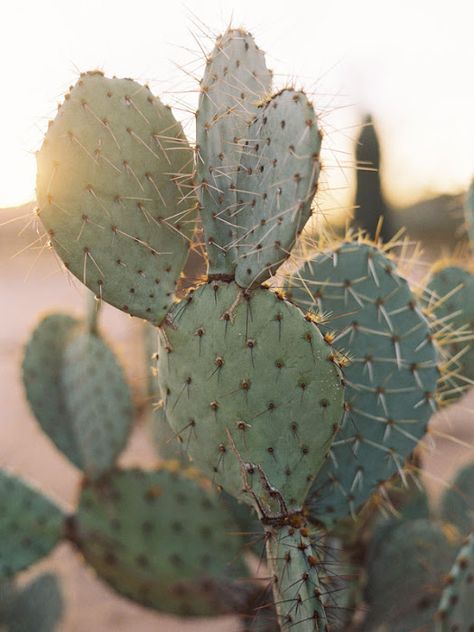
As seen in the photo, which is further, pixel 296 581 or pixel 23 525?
pixel 23 525

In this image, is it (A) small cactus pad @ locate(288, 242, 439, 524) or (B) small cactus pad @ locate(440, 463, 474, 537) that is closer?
(A) small cactus pad @ locate(288, 242, 439, 524)

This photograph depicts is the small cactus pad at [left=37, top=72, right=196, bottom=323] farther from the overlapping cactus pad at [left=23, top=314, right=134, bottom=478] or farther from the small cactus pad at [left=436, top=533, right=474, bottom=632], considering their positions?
the overlapping cactus pad at [left=23, top=314, right=134, bottom=478]

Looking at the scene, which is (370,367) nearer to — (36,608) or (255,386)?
(255,386)

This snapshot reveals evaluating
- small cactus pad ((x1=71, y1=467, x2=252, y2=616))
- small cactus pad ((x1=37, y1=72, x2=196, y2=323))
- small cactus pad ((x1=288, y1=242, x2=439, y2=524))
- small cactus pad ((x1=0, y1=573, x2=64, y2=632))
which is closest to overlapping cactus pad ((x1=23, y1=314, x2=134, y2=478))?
small cactus pad ((x1=71, y1=467, x2=252, y2=616))

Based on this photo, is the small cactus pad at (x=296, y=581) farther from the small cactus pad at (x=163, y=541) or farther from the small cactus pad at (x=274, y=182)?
the small cactus pad at (x=163, y=541)

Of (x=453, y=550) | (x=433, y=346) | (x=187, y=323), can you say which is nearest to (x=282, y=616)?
(x=187, y=323)

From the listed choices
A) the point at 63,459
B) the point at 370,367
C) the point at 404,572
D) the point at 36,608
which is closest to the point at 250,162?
the point at 370,367
